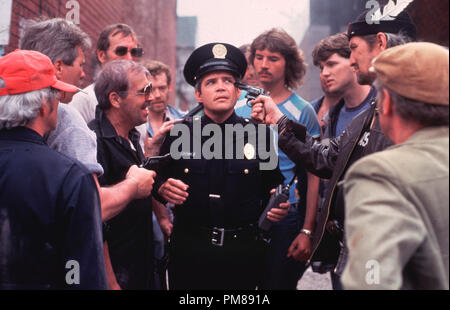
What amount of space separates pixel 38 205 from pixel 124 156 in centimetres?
113

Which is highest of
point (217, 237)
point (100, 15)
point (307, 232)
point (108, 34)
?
point (100, 15)

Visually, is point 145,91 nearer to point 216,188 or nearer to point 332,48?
point 216,188

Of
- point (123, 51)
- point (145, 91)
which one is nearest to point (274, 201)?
point (145, 91)

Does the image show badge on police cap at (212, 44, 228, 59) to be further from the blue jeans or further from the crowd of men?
the blue jeans

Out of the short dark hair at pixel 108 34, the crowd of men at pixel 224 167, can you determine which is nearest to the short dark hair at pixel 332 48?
the crowd of men at pixel 224 167

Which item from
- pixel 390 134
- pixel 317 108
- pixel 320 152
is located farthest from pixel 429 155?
pixel 317 108

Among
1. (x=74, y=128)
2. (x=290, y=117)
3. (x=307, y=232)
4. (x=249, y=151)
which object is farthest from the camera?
(x=290, y=117)

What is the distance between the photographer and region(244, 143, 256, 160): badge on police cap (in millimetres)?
3172

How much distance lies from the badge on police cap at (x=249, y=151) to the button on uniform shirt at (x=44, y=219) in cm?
149

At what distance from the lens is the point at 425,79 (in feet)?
4.87

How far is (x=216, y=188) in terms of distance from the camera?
3.07 m

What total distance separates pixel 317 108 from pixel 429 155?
11.3 ft

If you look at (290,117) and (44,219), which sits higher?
(290,117)
